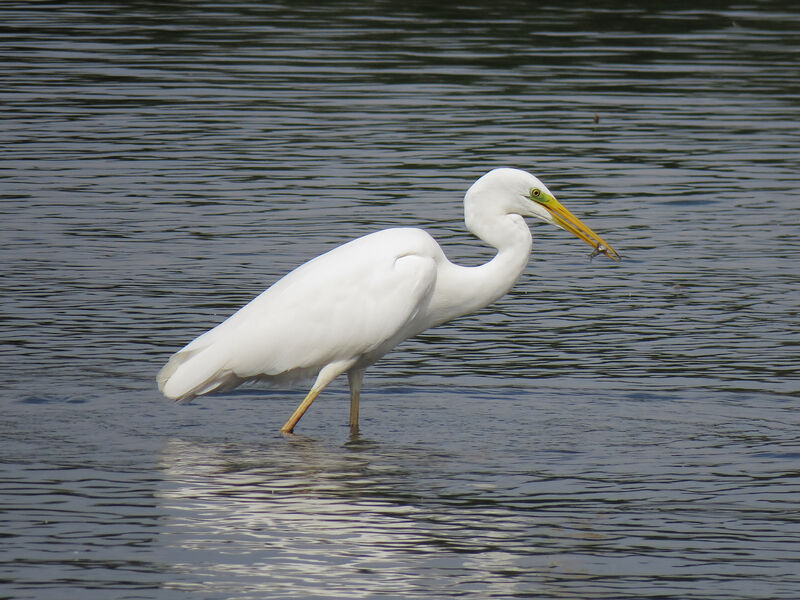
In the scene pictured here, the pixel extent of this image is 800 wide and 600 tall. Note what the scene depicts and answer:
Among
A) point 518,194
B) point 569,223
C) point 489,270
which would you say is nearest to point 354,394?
point 489,270

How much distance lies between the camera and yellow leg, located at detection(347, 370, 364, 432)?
380 inches

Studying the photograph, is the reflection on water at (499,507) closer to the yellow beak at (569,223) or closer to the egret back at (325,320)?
the egret back at (325,320)

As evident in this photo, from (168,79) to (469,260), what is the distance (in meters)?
11.5

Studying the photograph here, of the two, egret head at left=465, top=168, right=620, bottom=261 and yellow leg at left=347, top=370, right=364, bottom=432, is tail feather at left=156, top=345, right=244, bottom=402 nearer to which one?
yellow leg at left=347, top=370, right=364, bottom=432

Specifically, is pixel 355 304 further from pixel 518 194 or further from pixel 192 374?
pixel 518 194

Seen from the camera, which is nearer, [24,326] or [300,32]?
[24,326]

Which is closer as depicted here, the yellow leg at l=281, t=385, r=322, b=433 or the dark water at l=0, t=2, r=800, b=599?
the dark water at l=0, t=2, r=800, b=599

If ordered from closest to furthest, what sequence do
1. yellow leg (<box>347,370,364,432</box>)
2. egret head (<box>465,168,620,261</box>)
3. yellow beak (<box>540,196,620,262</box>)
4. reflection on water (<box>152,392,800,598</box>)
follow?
reflection on water (<box>152,392,800,598</box>) → yellow leg (<box>347,370,364,432</box>) → egret head (<box>465,168,620,261</box>) → yellow beak (<box>540,196,620,262</box>)

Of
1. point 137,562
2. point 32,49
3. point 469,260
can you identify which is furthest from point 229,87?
point 137,562

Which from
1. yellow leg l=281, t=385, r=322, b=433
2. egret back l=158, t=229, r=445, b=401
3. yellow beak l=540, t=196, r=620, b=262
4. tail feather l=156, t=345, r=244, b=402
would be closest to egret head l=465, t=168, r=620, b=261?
yellow beak l=540, t=196, r=620, b=262

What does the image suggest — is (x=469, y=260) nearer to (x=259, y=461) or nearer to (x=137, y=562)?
(x=259, y=461)

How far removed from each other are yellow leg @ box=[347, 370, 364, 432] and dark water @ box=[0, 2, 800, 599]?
7.9 inches

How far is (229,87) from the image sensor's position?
79.6 feet

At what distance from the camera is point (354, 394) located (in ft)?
32.0
